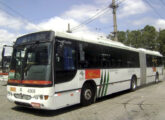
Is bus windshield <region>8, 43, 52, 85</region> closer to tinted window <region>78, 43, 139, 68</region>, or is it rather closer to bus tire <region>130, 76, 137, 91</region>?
tinted window <region>78, 43, 139, 68</region>

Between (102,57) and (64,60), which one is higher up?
(102,57)

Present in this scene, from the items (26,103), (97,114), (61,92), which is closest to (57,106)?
(61,92)

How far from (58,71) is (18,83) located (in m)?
1.56

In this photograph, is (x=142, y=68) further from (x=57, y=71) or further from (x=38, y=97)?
(x=38, y=97)

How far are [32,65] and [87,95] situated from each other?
2.80 meters

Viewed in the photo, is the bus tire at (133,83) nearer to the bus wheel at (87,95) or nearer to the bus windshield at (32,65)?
the bus wheel at (87,95)

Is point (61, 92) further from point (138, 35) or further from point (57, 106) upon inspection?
point (138, 35)

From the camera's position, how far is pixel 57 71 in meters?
6.00

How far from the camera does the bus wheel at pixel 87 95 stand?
7.32 metres

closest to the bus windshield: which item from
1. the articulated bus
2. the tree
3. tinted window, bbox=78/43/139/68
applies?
the articulated bus

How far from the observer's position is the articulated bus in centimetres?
580

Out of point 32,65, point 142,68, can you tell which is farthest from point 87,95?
point 142,68

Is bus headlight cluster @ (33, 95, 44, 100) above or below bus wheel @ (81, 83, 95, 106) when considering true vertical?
above

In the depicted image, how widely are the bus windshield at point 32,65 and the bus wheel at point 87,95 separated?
210 cm
